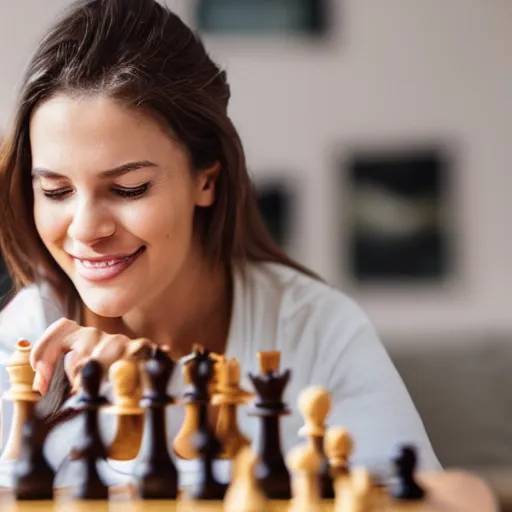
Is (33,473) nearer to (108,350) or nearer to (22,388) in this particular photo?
(22,388)

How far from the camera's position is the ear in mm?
976

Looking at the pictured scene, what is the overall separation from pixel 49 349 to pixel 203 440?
28 cm

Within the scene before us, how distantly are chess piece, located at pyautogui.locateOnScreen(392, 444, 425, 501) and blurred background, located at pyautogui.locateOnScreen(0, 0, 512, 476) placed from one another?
381mm

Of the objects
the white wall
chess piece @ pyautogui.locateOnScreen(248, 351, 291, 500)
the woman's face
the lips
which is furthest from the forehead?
chess piece @ pyautogui.locateOnScreen(248, 351, 291, 500)

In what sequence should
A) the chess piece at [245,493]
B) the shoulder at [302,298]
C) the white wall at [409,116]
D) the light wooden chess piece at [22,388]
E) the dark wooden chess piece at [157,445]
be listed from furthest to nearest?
the white wall at [409,116]
the shoulder at [302,298]
the light wooden chess piece at [22,388]
the dark wooden chess piece at [157,445]
the chess piece at [245,493]

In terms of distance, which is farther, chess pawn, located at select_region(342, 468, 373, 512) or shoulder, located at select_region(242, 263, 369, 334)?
shoulder, located at select_region(242, 263, 369, 334)

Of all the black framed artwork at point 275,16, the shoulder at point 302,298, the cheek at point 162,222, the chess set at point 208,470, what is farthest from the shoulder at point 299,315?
the black framed artwork at point 275,16

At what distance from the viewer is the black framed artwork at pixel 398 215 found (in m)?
1.17

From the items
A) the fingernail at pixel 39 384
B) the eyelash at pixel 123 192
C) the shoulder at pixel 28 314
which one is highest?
the eyelash at pixel 123 192

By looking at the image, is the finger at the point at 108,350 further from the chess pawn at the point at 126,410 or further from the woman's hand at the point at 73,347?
the chess pawn at the point at 126,410

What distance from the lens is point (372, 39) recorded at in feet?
3.70

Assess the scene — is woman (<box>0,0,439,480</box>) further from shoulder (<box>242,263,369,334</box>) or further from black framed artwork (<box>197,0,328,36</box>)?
black framed artwork (<box>197,0,328,36</box>)

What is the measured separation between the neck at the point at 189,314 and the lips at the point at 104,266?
0.05 meters

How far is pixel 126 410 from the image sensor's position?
779 mm
